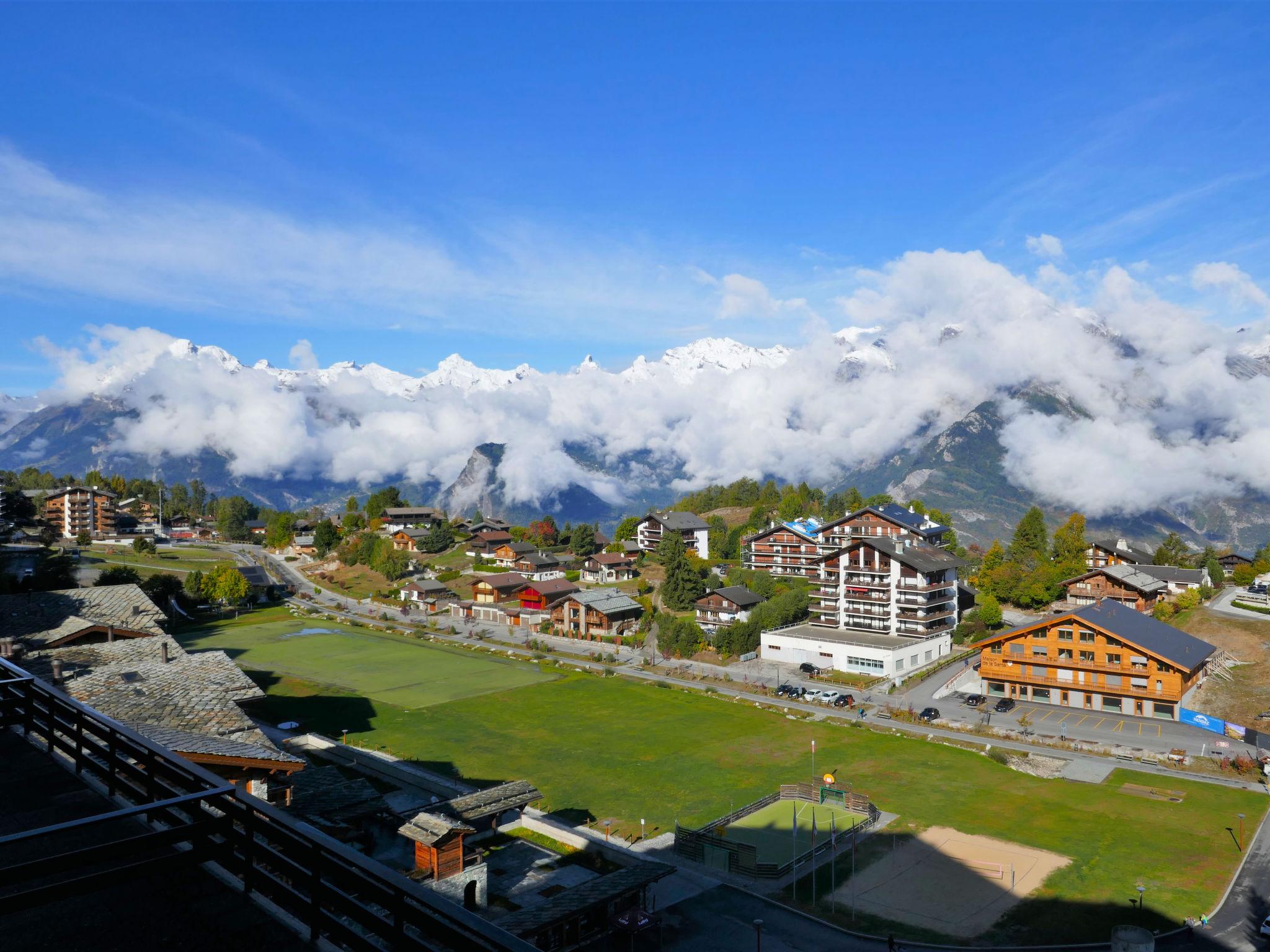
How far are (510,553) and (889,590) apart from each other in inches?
2361

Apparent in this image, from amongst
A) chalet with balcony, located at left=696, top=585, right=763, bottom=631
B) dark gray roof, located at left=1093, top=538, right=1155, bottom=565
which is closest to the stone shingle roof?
chalet with balcony, located at left=696, top=585, right=763, bottom=631

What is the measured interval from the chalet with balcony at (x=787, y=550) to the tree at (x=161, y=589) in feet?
223

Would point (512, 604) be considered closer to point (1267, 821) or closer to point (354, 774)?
point (354, 774)

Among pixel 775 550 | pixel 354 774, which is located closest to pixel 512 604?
pixel 775 550

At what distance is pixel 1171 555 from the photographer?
96.7 m

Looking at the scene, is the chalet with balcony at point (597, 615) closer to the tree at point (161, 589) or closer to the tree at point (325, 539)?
the tree at point (161, 589)

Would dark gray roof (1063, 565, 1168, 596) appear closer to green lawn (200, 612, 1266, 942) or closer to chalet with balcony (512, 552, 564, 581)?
green lawn (200, 612, 1266, 942)

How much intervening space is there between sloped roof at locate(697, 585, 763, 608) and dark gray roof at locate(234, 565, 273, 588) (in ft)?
215

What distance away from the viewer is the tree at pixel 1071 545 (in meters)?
84.7

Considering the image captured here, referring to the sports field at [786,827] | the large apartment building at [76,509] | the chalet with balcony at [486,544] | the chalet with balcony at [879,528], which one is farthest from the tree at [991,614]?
the large apartment building at [76,509]

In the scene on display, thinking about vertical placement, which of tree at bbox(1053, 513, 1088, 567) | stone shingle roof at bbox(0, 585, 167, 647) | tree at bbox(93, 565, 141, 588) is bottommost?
tree at bbox(93, 565, 141, 588)

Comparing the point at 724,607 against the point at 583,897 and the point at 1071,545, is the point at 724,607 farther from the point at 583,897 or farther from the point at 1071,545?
the point at 583,897

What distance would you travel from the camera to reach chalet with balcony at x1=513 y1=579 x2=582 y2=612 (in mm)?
88625

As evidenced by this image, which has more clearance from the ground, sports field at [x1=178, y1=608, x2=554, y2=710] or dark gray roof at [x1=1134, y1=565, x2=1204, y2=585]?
dark gray roof at [x1=1134, y1=565, x2=1204, y2=585]
